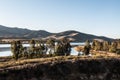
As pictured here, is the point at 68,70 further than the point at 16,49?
No

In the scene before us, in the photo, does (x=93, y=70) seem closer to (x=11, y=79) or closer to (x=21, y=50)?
(x=11, y=79)

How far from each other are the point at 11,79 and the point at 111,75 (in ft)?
92.9

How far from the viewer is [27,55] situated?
12244 cm

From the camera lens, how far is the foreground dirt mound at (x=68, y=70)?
54.2 meters

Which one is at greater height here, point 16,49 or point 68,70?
point 68,70

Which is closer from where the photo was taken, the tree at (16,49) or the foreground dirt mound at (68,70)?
the foreground dirt mound at (68,70)

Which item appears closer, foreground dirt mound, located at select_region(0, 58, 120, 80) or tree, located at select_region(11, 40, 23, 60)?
foreground dirt mound, located at select_region(0, 58, 120, 80)

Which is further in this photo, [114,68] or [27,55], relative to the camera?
[27,55]

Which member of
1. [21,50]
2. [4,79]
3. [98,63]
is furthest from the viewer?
[21,50]

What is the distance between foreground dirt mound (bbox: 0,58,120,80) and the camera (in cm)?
5423

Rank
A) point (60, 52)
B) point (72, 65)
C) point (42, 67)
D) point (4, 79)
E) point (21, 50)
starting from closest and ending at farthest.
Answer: point (4, 79) → point (42, 67) → point (72, 65) → point (21, 50) → point (60, 52)

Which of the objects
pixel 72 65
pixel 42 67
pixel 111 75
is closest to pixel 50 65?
→ pixel 42 67

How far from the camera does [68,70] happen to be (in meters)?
60.8

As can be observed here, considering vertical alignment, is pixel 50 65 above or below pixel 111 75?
above
